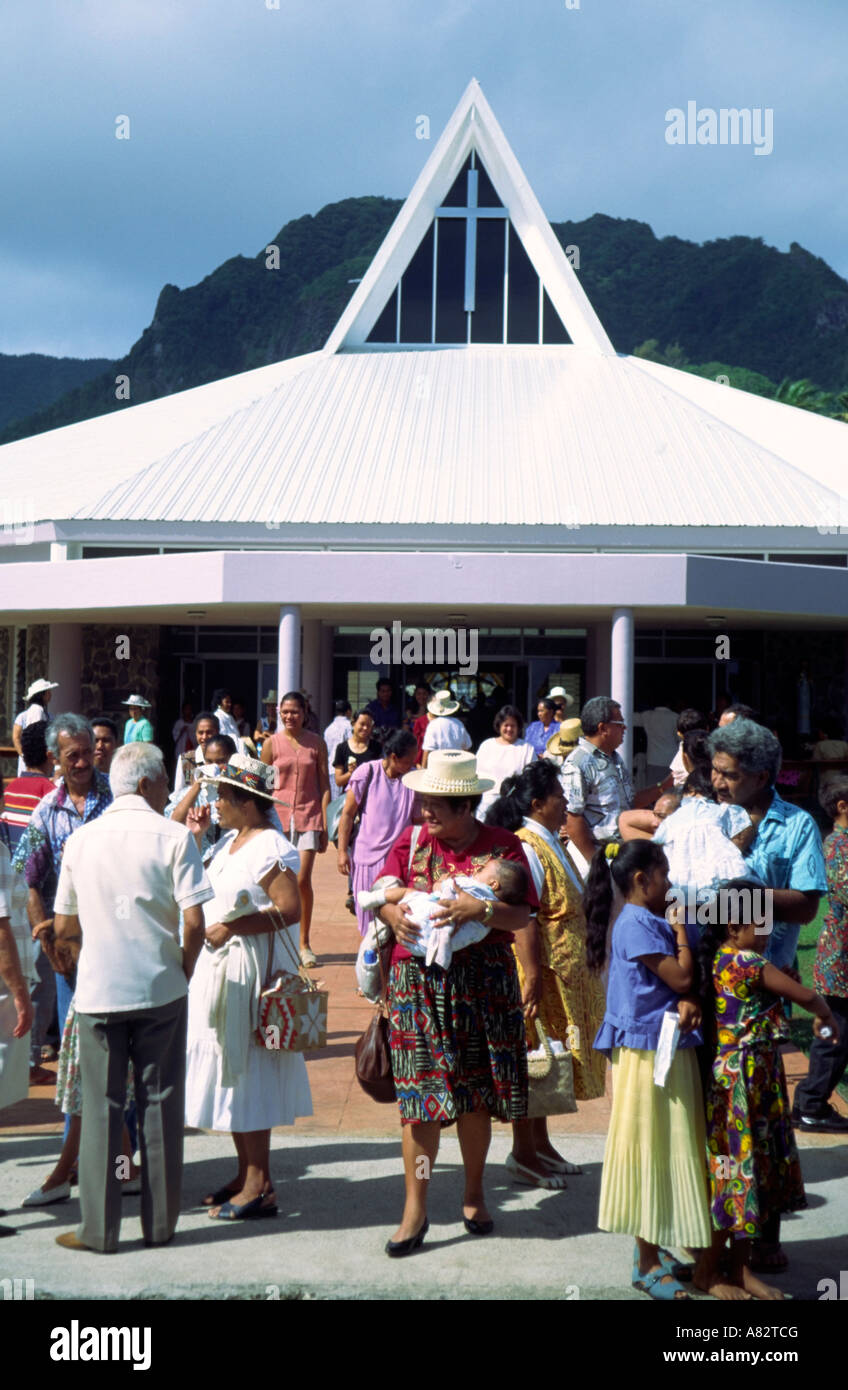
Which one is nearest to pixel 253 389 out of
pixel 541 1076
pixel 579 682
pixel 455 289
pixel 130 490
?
pixel 455 289

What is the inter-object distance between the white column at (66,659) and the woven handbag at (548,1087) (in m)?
17.1

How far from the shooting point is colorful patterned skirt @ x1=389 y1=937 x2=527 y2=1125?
15.0 ft

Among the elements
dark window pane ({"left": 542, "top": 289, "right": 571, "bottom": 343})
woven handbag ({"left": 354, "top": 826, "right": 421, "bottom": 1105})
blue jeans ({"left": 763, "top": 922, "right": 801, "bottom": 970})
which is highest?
dark window pane ({"left": 542, "top": 289, "right": 571, "bottom": 343})

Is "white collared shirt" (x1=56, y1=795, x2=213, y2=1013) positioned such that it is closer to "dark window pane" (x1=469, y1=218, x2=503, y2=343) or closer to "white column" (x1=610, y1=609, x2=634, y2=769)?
"white column" (x1=610, y1=609, x2=634, y2=769)

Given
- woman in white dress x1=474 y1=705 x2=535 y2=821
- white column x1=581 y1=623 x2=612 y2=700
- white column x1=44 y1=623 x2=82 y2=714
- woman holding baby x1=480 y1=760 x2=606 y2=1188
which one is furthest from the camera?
white column x1=44 y1=623 x2=82 y2=714

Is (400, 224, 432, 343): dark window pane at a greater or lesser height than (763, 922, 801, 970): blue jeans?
greater

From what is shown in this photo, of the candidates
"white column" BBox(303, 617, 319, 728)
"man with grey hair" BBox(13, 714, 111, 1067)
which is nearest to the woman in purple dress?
"man with grey hair" BBox(13, 714, 111, 1067)

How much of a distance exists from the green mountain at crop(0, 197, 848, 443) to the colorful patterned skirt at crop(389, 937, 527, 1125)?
71123mm

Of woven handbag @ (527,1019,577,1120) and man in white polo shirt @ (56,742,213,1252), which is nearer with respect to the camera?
man in white polo shirt @ (56,742,213,1252)

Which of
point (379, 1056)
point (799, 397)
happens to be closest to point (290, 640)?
point (379, 1056)

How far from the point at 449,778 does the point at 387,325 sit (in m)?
25.2

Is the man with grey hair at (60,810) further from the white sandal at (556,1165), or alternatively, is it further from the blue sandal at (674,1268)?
the blue sandal at (674,1268)

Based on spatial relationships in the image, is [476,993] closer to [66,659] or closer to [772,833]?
[772,833]
